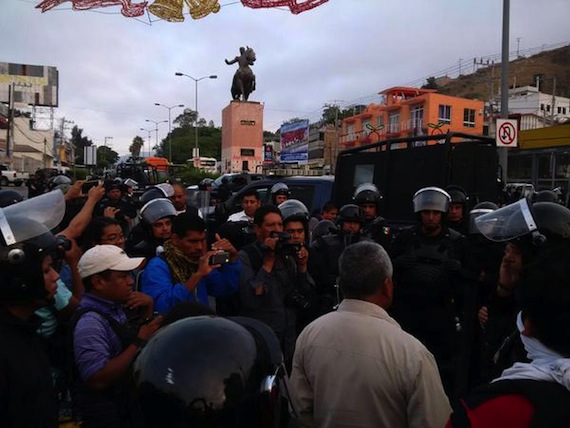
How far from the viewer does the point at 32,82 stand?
67375 millimetres

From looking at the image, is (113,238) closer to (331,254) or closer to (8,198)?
(8,198)

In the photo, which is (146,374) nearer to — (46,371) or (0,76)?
(46,371)

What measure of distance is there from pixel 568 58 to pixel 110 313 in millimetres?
140453

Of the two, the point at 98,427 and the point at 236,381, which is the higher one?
the point at 236,381

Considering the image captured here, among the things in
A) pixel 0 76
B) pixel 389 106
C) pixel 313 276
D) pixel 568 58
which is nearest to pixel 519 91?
pixel 389 106

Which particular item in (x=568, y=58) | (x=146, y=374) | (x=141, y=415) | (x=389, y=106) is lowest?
(x=141, y=415)

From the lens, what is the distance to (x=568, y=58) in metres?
121

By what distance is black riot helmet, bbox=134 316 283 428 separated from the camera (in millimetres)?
1303

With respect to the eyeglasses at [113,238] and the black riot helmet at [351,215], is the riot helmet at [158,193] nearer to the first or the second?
the eyeglasses at [113,238]

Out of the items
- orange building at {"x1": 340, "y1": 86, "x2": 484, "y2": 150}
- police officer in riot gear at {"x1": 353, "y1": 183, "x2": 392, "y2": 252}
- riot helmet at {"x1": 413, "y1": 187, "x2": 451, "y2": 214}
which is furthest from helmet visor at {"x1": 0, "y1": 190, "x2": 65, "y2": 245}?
orange building at {"x1": 340, "y1": 86, "x2": 484, "y2": 150}

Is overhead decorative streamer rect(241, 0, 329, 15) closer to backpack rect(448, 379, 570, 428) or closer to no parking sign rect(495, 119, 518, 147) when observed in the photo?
no parking sign rect(495, 119, 518, 147)

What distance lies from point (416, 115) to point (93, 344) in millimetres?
A: 58756

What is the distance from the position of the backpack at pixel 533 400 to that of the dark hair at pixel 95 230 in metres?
3.17

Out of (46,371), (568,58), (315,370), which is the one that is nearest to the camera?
(46,371)
